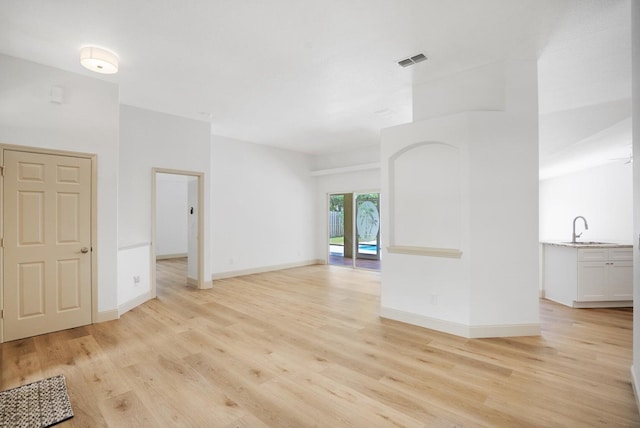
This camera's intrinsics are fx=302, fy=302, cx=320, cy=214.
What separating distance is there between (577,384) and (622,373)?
1.77ft

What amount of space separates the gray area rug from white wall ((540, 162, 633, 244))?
8.01m

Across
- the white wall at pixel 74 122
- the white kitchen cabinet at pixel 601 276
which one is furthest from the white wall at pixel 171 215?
the white kitchen cabinet at pixel 601 276

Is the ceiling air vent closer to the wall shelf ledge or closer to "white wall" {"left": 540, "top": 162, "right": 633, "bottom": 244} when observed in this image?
the wall shelf ledge

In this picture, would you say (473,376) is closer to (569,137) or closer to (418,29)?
(418,29)

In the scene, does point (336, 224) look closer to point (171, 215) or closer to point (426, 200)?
point (426, 200)

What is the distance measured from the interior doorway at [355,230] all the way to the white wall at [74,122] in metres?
5.48

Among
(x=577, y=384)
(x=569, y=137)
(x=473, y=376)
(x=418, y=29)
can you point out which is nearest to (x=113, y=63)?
(x=418, y=29)

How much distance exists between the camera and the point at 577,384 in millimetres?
2404

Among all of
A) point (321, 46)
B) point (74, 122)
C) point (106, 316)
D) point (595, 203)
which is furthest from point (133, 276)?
point (595, 203)

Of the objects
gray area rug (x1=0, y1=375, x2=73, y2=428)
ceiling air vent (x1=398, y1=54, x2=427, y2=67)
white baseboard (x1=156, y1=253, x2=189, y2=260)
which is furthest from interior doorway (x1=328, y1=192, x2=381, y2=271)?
gray area rug (x1=0, y1=375, x2=73, y2=428)

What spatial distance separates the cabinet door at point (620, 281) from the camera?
14.3 feet

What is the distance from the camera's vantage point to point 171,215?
34.5 ft

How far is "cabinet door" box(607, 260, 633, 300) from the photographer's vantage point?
4.36 m

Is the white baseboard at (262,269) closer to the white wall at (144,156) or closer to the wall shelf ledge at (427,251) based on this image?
the white wall at (144,156)
